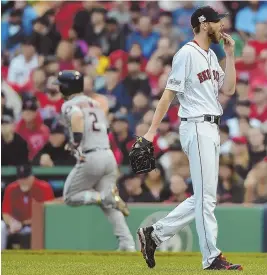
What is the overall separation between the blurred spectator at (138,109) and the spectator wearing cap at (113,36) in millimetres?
1194

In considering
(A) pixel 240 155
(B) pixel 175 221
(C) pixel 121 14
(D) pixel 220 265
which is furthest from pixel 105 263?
(C) pixel 121 14

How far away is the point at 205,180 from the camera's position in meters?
6.65

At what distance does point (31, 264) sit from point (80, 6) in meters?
7.29

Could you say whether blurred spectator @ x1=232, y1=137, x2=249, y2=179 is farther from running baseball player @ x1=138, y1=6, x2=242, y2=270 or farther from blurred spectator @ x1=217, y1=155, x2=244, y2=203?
running baseball player @ x1=138, y1=6, x2=242, y2=270

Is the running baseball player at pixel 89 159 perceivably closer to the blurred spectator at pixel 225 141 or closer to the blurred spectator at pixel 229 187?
the blurred spectator at pixel 229 187

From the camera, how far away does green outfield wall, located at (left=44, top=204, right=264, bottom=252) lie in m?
10.6

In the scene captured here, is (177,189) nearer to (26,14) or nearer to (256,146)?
(256,146)

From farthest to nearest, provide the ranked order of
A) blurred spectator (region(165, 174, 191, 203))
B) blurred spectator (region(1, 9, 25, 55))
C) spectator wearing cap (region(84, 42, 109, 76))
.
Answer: blurred spectator (region(1, 9, 25, 55)) → spectator wearing cap (region(84, 42, 109, 76)) → blurred spectator (region(165, 174, 191, 203))

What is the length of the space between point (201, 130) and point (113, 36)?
24.8 feet

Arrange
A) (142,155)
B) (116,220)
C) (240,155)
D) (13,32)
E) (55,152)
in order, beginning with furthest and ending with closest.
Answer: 1. (13,32)
2. (55,152)
3. (240,155)
4. (116,220)
5. (142,155)

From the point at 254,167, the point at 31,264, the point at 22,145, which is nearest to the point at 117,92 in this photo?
the point at 22,145

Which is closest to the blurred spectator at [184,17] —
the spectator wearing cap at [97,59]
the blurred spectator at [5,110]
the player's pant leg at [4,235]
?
the spectator wearing cap at [97,59]

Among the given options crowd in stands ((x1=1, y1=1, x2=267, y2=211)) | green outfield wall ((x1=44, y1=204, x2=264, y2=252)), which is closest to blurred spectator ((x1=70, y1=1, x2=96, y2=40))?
crowd in stands ((x1=1, y1=1, x2=267, y2=211))

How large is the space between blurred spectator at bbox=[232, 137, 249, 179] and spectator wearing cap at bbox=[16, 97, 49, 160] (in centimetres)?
271
